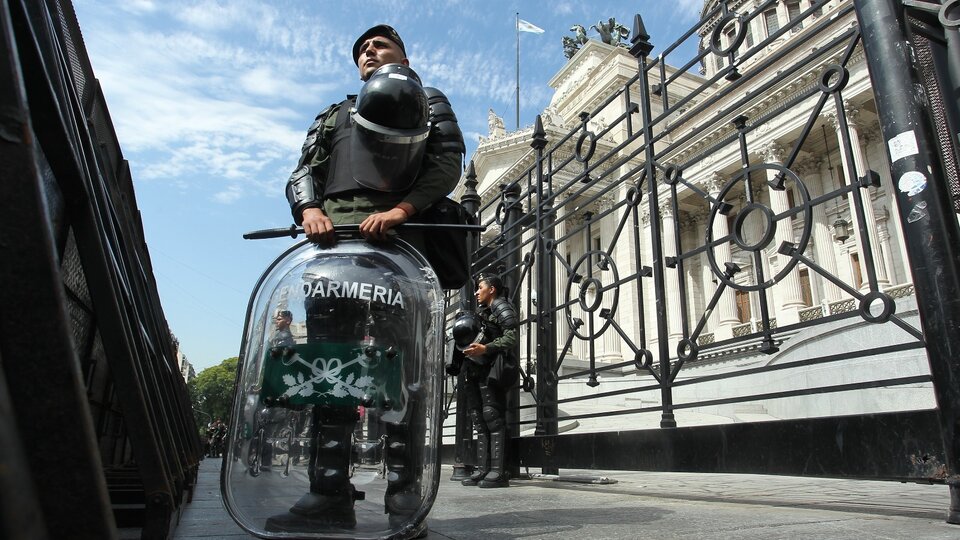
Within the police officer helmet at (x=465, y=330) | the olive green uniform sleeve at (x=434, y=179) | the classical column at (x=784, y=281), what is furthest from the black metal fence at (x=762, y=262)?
the classical column at (x=784, y=281)

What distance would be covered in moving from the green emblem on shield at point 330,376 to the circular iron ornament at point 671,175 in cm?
272

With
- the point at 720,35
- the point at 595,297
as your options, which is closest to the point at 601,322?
the point at 595,297

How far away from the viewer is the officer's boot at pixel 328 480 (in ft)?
5.41

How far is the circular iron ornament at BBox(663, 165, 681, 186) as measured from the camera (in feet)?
12.6

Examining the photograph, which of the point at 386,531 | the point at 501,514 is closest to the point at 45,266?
the point at 386,531

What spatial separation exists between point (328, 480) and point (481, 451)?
11.7ft

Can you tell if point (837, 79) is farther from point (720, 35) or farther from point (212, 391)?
point (212, 391)

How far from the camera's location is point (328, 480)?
1.68 meters

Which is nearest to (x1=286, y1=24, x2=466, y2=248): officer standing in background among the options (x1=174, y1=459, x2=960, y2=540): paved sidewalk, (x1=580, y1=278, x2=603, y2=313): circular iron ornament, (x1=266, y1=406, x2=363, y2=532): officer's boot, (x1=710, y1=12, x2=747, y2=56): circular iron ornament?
(x1=266, y1=406, x2=363, y2=532): officer's boot

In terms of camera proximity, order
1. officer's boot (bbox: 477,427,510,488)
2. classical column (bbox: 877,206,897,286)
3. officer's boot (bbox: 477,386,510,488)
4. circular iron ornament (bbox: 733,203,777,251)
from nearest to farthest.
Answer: circular iron ornament (bbox: 733,203,777,251)
officer's boot (bbox: 477,427,510,488)
officer's boot (bbox: 477,386,510,488)
classical column (bbox: 877,206,897,286)

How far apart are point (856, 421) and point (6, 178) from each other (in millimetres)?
2908

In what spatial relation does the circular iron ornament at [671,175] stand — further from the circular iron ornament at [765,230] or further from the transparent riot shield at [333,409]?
the transparent riot shield at [333,409]

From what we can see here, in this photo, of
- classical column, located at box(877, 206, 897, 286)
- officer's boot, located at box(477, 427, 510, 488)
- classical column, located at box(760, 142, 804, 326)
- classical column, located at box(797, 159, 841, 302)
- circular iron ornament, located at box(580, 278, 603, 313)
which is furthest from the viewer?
classical column, located at box(760, 142, 804, 326)

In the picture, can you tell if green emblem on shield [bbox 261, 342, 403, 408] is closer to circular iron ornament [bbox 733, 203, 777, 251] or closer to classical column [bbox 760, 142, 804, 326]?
circular iron ornament [bbox 733, 203, 777, 251]
